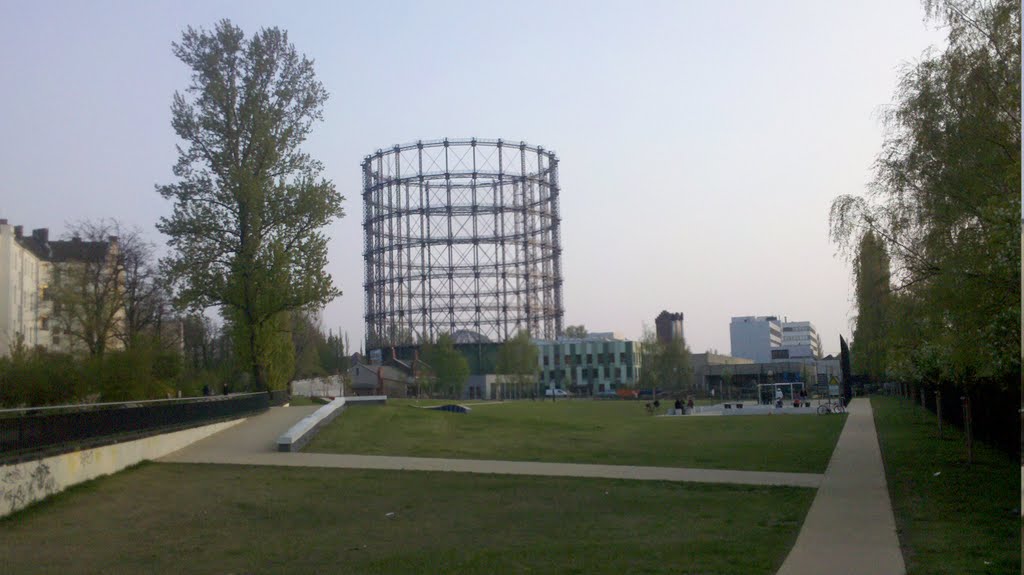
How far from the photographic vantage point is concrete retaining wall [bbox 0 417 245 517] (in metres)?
11.9

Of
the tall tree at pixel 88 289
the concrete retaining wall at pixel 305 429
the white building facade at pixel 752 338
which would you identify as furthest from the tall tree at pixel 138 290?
the white building facade at pixel 752 338

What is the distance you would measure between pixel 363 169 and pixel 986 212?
71108 mm

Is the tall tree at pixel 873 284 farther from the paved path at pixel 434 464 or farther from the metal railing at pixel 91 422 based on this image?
the metal railing at pixel 91 422

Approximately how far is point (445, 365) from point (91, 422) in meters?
56.8

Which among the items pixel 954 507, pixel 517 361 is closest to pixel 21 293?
pixel 954 507

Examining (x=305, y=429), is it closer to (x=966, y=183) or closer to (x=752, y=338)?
(x=966, y=183)

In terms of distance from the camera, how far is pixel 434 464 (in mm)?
18031

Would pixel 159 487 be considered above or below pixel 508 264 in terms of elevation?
below

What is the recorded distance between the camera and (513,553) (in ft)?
31.7

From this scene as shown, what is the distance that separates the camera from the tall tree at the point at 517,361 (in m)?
79.4

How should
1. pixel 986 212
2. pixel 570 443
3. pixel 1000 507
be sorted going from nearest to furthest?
pixel 986 212
pixel 1000 507
pixel 570 443

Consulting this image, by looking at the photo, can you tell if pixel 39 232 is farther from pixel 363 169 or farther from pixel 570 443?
pixel 570 443

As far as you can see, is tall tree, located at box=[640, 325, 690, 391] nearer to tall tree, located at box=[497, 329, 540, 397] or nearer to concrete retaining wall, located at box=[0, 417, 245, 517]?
tall tree, located at box=[497, 329, 540, 397]

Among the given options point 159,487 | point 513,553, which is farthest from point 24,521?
point 513,553
